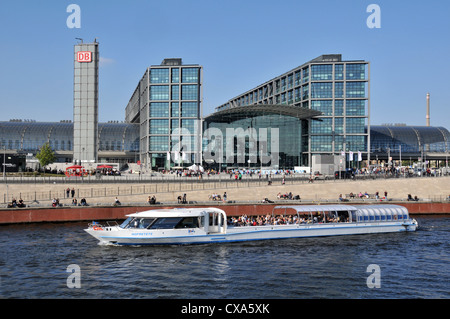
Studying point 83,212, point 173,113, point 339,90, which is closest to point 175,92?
point 173,113

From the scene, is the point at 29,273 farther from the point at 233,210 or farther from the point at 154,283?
the point at 233,210

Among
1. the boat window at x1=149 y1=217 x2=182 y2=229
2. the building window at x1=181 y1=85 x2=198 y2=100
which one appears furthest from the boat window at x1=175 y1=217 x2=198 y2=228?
the building window at x1=181 y1=85 x2=198 y2=100

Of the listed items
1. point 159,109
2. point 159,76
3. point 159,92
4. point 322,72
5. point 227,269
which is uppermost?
point 322,72

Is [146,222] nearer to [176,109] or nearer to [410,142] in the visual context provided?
[176,109]

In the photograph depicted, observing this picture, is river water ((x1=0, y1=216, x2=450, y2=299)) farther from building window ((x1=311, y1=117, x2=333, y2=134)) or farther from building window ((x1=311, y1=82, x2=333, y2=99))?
building window ((x1=311, y1=82, x2=333, y2=99))

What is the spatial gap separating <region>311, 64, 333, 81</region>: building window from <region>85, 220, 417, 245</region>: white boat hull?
82.6m

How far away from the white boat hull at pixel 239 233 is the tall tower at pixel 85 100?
2397 inches

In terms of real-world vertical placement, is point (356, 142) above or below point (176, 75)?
below

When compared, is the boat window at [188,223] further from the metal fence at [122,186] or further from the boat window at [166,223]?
the metal fence at [122,186]

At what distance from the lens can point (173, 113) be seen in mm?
124250

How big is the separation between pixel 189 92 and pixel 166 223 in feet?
286

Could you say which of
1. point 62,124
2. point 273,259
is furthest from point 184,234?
point 62,124

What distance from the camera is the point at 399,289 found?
27.2 meters

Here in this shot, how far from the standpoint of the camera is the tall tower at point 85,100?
95.1 meters
